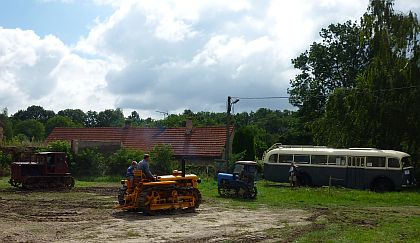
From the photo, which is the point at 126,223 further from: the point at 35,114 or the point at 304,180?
the point at 35,114

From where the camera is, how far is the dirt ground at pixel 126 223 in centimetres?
1350

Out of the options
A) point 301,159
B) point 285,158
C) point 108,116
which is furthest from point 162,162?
point 108,116

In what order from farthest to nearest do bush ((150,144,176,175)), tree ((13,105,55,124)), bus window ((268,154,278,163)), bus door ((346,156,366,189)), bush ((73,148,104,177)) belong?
tree ((13,105,55,124)) < bush ((73,148,104,177)) < bush ((150,144,176,175)) < bus window ((268,154,278,163)) < bus door ((346,156,366,189))

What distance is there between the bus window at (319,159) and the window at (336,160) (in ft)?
0.97

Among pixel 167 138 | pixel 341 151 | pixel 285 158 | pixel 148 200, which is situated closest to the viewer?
pixel 148 200

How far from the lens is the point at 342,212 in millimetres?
19641

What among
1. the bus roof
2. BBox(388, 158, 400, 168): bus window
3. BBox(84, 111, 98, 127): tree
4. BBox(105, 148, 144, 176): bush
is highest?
BBox(84, 111, 98, 127): tree

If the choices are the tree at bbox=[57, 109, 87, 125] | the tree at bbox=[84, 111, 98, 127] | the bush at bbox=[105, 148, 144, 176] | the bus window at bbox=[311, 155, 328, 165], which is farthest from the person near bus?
the tree at bbox=[57, 109, 87, 125]

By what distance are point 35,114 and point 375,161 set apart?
394ft

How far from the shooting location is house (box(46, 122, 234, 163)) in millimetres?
43844

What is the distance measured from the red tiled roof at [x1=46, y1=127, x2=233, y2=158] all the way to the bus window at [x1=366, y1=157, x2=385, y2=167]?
49.1 feet

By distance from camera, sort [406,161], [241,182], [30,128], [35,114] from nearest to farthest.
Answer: [241,182] < [406,161] < [30,128] < [35,114]

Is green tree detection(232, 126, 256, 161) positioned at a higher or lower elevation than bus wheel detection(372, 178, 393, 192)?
higher

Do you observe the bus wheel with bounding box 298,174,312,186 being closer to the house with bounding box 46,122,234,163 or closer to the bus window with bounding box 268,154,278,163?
the bus window with bounding box 268,154,278,163
